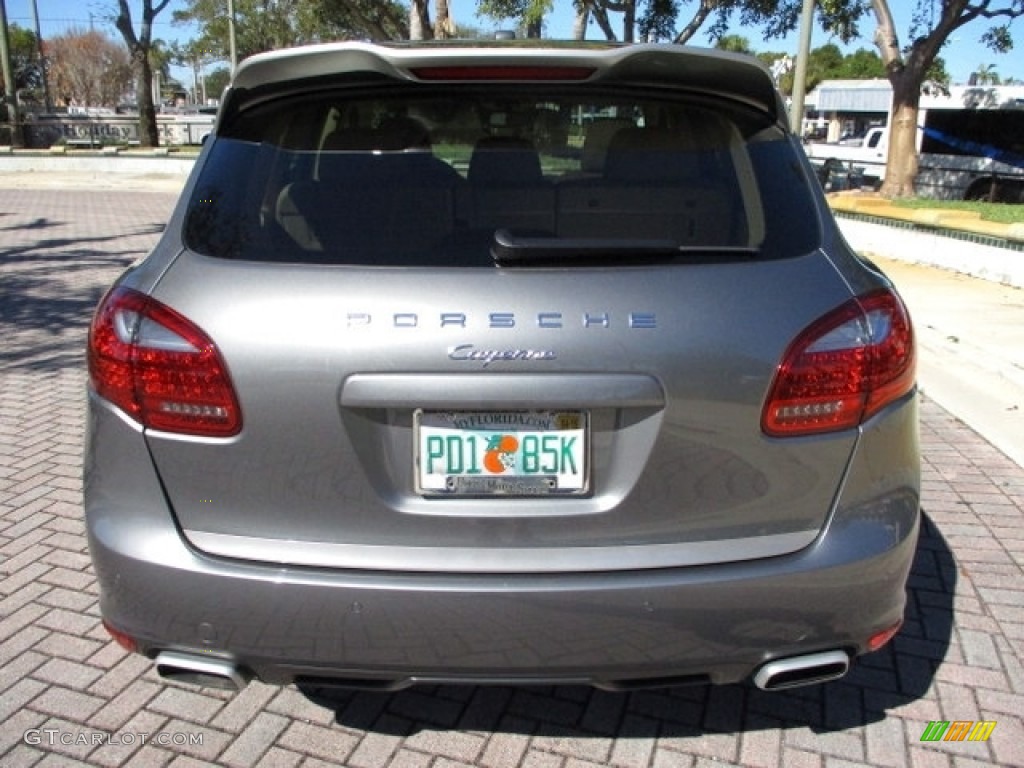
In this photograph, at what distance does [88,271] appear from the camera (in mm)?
9633

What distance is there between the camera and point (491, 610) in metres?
1.89

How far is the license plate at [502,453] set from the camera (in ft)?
6.17

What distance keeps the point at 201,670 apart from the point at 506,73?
1.57 metres

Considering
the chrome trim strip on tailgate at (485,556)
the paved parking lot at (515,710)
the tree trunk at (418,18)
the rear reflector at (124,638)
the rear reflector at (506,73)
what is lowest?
the paved parking lot at (515,710)

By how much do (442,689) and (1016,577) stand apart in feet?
7.41

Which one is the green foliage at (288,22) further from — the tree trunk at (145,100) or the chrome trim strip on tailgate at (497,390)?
the chrome trim strip on tailgate at (497,390)

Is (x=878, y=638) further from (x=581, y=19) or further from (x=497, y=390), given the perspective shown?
(x=581, y=19)

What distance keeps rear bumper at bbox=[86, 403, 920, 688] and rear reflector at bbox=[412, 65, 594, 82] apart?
3.63 feet

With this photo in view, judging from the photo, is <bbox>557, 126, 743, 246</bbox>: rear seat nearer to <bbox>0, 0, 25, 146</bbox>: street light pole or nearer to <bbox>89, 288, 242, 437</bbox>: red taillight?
<bbox>89, 288, 242, 437</bbox>: red taillight

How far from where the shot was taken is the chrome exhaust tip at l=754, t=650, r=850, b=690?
2027mm

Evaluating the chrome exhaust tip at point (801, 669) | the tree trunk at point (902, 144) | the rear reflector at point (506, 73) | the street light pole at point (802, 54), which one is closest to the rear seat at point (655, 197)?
the rear reflector at point (506, 73)

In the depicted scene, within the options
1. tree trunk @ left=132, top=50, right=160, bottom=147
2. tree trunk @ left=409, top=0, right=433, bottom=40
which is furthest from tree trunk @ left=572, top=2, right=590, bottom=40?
tree trunk @ left=132, top=50, right=160, bottom=147

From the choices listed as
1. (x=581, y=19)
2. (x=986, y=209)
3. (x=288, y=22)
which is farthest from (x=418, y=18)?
(x=288, y=22)

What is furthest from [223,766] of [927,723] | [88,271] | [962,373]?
[88,271]
